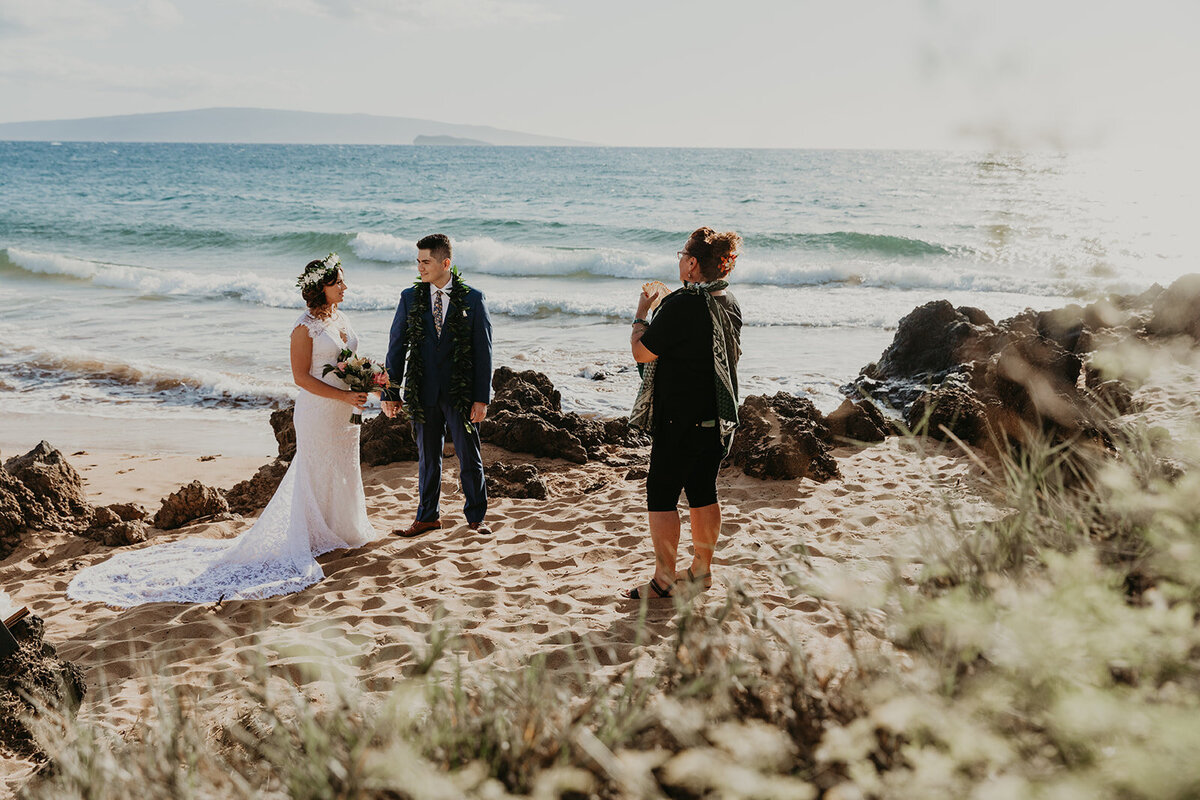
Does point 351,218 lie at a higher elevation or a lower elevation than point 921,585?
higher

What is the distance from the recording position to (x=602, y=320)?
1719 centimetres

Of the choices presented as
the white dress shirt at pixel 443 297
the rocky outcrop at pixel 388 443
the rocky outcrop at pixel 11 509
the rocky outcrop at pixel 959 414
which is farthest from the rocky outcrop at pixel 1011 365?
the rocky outcrop at pixel 11 509

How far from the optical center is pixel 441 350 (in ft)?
18.9

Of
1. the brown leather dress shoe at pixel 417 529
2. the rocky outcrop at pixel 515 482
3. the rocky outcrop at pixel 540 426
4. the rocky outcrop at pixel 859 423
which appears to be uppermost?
the rocky outcrop at pixel 859 423

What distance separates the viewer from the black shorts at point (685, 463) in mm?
4340

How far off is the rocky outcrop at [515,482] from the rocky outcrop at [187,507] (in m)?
2.20

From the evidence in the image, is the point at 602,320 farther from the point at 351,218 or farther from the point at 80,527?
the point at 351,218

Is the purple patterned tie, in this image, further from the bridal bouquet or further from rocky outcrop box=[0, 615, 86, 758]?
rocky outcrop box=[0, 615, 86, 758]

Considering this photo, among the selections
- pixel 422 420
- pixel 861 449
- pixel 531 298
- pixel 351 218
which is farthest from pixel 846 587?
pixel 351 218

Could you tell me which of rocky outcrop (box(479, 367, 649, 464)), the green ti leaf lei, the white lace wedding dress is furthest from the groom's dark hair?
rocky outcrop (box(479, 367, 649, 464))

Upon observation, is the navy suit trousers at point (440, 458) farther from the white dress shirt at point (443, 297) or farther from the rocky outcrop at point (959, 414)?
the rocky outcrop at point (959, 414)

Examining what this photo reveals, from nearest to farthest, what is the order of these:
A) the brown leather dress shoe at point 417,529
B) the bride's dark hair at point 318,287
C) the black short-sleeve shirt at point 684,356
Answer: the black short-sleeve shirt at point 684,356 → the bride's dark hair at point 318,287 → the brown leather dress shoe at point 417,529

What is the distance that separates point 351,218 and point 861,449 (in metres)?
32.0

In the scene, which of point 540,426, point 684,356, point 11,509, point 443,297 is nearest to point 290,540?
point 443,297
